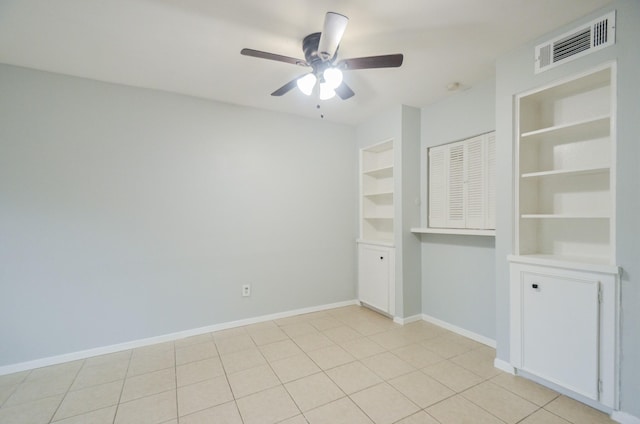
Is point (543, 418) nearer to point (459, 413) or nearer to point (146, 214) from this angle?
point (459, 413)

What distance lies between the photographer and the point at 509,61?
7.30 ft

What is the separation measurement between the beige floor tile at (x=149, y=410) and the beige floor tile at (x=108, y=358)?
2.48 feet

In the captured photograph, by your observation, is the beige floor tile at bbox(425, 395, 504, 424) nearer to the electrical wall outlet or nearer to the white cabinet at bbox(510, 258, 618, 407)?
the white cabinet at bbox(510, 258, 618, 407)

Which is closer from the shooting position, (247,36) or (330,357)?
(247,36)

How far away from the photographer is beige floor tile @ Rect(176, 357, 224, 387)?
2.21 metres

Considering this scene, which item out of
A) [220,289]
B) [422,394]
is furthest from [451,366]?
[220,289]

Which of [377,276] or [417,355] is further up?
[377,276]

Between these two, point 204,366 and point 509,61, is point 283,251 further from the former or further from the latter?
point 509,61

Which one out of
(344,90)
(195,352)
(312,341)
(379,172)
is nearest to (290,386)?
(312,341)

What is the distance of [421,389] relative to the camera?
2045 mm

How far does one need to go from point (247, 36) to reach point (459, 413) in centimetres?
295

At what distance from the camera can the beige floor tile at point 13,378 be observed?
2.16m

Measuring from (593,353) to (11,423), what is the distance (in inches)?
147

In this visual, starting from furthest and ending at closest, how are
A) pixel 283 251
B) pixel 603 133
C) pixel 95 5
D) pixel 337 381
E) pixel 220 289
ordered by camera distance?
1. pixel 283 251
2. pixel 220 289
3. pixel 337 381
4. pixel 603 133
5. pixel 95 5
